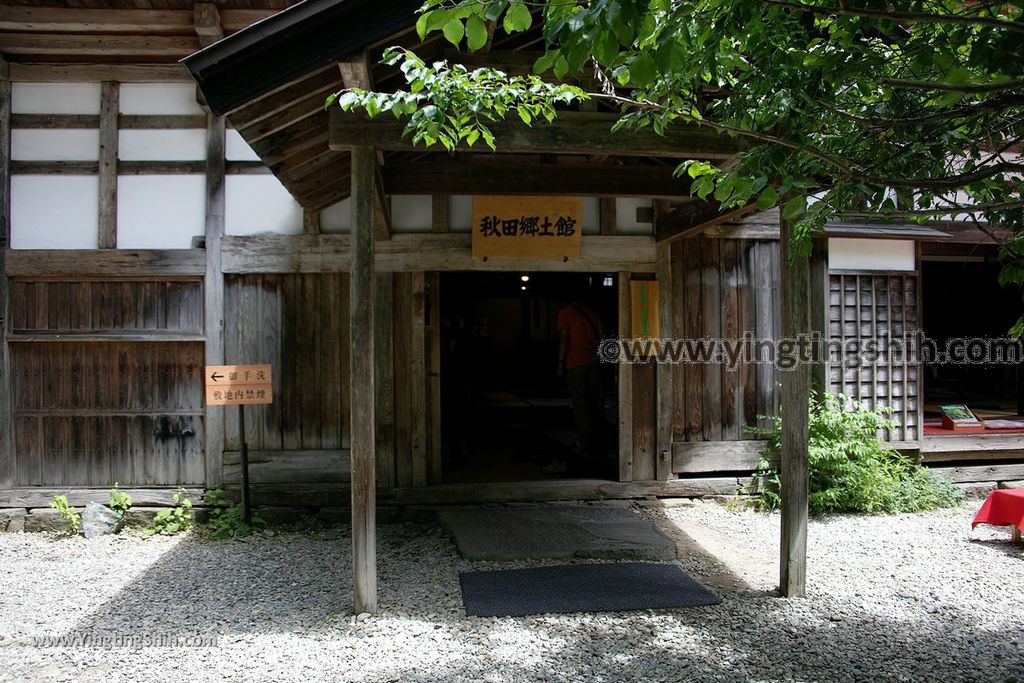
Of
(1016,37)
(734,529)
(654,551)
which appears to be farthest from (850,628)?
(1016,37)

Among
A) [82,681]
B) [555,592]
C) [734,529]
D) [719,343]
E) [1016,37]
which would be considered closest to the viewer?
[1016,37]

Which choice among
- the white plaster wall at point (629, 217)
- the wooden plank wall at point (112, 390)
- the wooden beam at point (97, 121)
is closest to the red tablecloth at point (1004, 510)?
the white plaster wall at point (629, 217)

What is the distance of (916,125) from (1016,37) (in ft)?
2.67

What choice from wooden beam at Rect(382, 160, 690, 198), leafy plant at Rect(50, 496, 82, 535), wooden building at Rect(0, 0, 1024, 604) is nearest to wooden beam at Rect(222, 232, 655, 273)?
wooden building at Rect(0, 0, 1024, 604)

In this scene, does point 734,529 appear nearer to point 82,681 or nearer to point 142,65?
point 82,681

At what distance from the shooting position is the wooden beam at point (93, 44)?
20.3ft

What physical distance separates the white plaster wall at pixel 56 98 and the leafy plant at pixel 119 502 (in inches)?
144

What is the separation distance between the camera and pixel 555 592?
14.9 ft

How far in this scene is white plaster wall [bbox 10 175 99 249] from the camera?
6355 mm

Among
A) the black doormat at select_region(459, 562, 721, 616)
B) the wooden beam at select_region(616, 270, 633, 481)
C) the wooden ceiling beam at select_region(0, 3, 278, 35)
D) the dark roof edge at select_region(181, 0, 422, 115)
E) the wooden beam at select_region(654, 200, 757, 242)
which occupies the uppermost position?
the wooden ceiling beam at select_region(0, 3, 278, 35)

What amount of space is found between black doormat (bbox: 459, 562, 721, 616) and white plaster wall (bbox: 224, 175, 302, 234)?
373 centimetres

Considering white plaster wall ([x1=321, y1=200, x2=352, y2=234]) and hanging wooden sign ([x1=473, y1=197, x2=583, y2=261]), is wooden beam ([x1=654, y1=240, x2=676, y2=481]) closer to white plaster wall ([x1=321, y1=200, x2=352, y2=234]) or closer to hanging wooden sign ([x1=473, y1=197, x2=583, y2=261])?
hanging wooden sign ([x1=473, y1=197, x2=583, y2=261])

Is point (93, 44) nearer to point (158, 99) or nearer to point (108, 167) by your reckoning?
point (158, 99)

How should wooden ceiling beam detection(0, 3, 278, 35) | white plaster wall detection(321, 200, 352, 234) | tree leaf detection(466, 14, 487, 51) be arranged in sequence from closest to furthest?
tree leaf detection(466, 14, 487, 51)
wooden ceiling beam detection(0, 3, 278, 35)
white plaster wall detection(321, 200, 352, 234)
